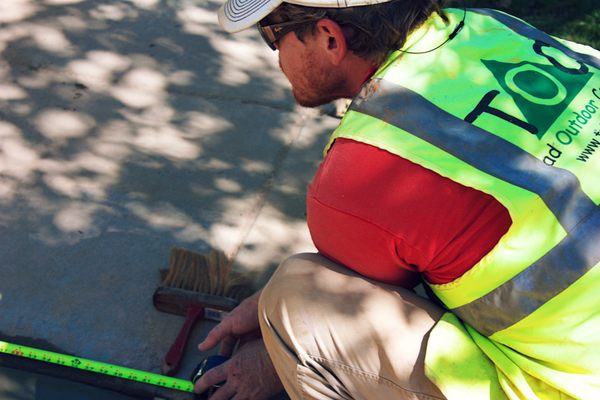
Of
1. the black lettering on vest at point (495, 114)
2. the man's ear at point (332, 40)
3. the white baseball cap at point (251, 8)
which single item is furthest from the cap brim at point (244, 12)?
the black lettering on vest at point (495, 114)

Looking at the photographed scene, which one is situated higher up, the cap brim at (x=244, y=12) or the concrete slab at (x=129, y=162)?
the cap brim at (x=244, y=12)

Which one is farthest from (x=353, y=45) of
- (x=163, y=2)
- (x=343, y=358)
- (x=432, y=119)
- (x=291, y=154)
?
(x=163, y=2)

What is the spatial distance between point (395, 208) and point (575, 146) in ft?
1.53

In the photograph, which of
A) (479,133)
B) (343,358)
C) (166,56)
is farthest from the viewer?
(166,56)

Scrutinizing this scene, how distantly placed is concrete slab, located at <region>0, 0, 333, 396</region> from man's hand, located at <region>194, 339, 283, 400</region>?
0.27 m

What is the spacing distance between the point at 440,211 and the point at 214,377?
1085 mm

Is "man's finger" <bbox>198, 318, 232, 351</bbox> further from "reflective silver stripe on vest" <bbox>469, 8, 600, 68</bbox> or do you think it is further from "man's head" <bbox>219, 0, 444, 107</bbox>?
"reflective silver stripe on vest" <bbox>469, 8, 600, 68</bbox>

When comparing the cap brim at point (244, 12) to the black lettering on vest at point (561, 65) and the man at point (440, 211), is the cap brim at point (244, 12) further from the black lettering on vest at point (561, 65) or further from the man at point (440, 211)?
the black lettering on vest at point (561, 65)

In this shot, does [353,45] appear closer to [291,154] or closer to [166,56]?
[291,154]

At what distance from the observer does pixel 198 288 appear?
3.00 metres

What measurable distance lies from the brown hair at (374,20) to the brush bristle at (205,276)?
45.7 inches

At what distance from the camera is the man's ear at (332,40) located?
2143mm

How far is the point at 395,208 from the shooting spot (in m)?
1.94

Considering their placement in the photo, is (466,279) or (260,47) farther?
(260,47)
